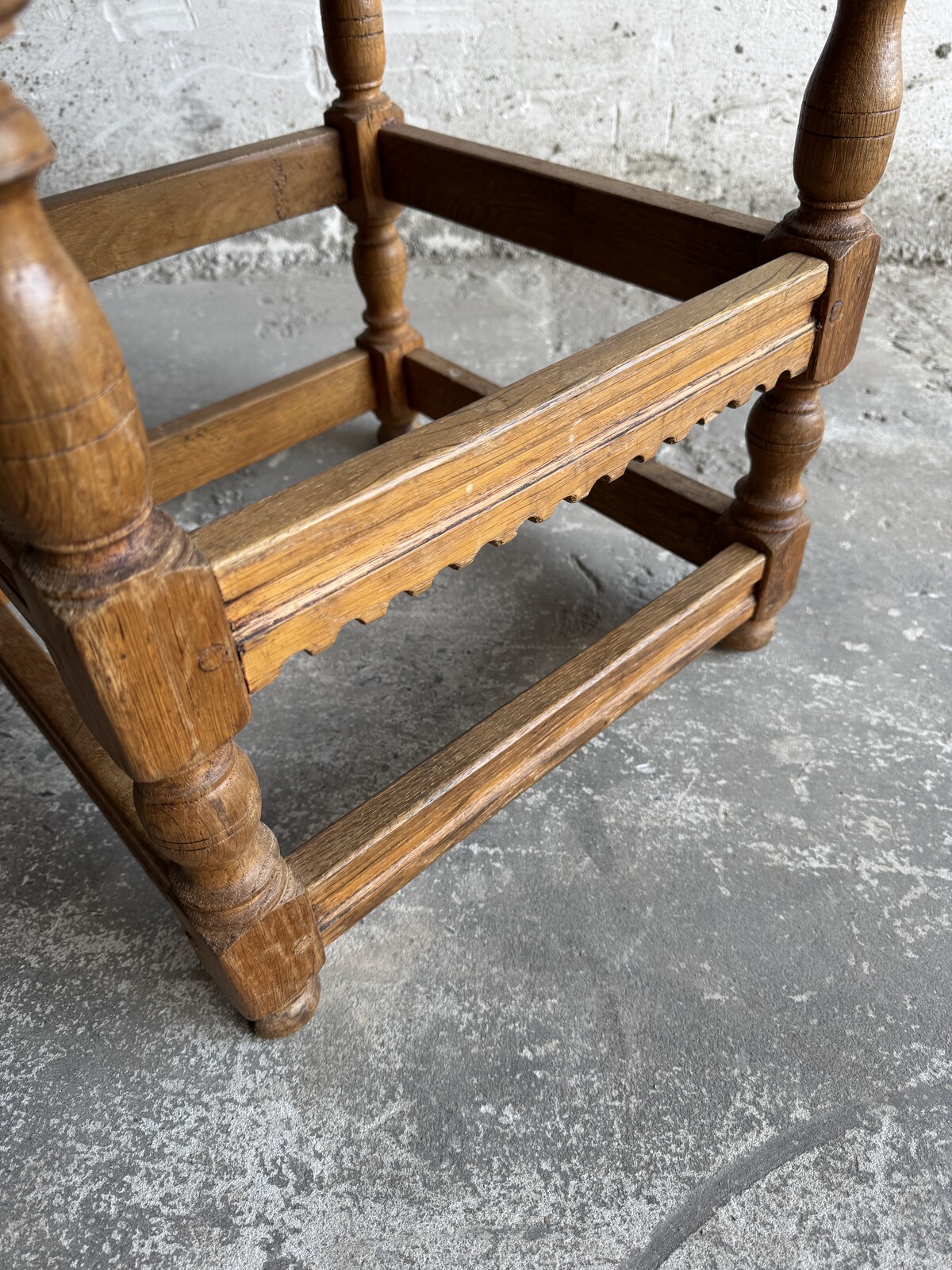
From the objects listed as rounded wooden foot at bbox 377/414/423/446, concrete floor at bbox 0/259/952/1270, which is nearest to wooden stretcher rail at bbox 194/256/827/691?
concrete floor at bbox 0/259/952/1270

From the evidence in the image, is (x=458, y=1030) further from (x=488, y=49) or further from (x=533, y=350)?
(x=488, y=49)

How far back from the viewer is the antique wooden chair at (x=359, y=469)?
624 mm

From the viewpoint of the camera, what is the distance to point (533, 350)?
2.36m

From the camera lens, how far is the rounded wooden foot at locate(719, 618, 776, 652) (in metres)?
1.50

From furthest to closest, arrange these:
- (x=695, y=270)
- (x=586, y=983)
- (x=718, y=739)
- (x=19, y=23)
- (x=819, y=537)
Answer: (x=19, y=23)
(x=819, y=537)
(x=718, y=739)
(x=695, y=270)
(x=586, y=983)

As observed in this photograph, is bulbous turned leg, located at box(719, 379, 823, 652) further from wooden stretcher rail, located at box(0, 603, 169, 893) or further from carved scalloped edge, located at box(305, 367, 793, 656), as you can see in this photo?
wooden stretcher rail, located at box(0, 603, 169, 893)

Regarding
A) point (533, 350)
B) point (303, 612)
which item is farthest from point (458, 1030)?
point (533, 350)

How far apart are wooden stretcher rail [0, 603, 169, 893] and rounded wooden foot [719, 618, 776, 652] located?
94 cm

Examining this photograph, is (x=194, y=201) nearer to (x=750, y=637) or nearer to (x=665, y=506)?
(x=665, y=506)

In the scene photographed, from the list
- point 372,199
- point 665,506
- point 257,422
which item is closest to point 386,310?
point 372,199

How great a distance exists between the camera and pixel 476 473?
0.86m

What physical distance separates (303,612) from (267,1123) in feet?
1.95

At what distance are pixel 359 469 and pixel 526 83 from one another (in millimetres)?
2327

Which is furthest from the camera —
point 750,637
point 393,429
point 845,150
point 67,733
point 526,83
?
point 526,83
